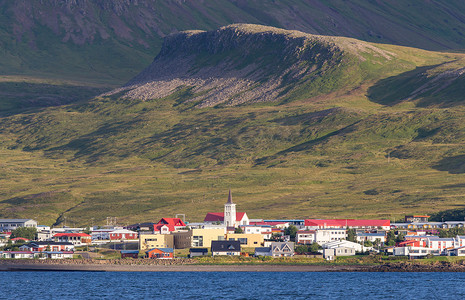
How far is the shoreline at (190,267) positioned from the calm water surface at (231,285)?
1084 mm

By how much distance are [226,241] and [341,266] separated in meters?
22.4

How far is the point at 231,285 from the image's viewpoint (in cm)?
11906

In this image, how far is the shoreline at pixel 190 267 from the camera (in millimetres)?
131750

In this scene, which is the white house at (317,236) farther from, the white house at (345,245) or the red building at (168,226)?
the red building at (168,226)

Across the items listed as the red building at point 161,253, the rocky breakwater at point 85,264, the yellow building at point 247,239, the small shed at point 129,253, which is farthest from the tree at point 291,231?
the small shed at point 129,253

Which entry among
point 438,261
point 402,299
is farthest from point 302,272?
point 402,299

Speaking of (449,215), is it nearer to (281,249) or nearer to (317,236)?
(317,236)

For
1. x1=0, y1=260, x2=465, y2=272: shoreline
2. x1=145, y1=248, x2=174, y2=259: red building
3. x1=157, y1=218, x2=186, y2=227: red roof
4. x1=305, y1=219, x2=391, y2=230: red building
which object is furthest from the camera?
x1=157, y1=218, x2=186, y2=227: red roof

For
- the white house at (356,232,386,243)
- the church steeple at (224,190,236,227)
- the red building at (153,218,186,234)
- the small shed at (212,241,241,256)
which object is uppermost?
the church steeple at (224,190,236,227)

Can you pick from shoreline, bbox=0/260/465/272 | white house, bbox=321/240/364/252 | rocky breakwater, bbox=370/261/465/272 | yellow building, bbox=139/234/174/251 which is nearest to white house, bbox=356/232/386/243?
white house, bbox=321/240/364/252

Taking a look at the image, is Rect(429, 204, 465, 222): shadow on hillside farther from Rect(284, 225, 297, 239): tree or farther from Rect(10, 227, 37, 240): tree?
Rect(10, 227, 37, 240): tree

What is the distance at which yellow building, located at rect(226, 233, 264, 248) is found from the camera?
155375mm

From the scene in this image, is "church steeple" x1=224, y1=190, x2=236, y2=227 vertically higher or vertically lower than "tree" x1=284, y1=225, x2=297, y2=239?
higher

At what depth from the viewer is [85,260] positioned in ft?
459
